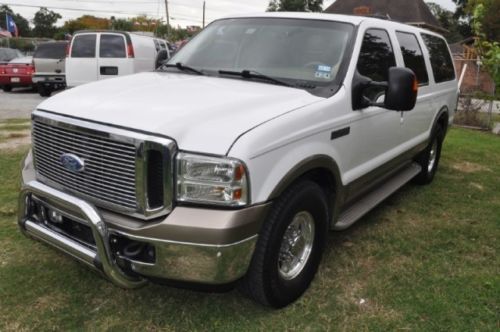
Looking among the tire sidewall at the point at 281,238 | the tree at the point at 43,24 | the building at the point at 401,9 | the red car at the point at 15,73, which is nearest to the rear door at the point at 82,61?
the red car at the point at 15,73

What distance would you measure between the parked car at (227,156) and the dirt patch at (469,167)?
Answer: 349 centimetres

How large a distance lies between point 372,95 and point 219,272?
1962 mm

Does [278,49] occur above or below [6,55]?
above

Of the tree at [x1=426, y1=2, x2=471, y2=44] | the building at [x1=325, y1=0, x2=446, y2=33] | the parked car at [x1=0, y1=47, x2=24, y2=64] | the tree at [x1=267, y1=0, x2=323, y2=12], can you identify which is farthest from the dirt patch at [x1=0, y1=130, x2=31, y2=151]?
the tree at [x1=426, y1=2, x2=471, y2=44]

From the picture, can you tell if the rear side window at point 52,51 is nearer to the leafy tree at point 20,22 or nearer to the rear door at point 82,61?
the rear door at point 82,61

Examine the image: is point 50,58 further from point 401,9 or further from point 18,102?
point 401,9

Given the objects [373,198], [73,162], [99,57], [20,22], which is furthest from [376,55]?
[20,22]

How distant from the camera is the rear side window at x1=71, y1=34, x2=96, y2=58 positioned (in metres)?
→ 12.9

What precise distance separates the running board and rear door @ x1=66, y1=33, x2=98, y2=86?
31.4ft

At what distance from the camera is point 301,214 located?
126 inches

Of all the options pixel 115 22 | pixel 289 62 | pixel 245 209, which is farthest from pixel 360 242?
pixel 115 22

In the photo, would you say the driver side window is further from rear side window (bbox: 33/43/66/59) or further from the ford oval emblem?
rear side window (bbox: 33/43/66/59)

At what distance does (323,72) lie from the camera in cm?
360

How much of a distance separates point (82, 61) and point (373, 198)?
10380 mm
